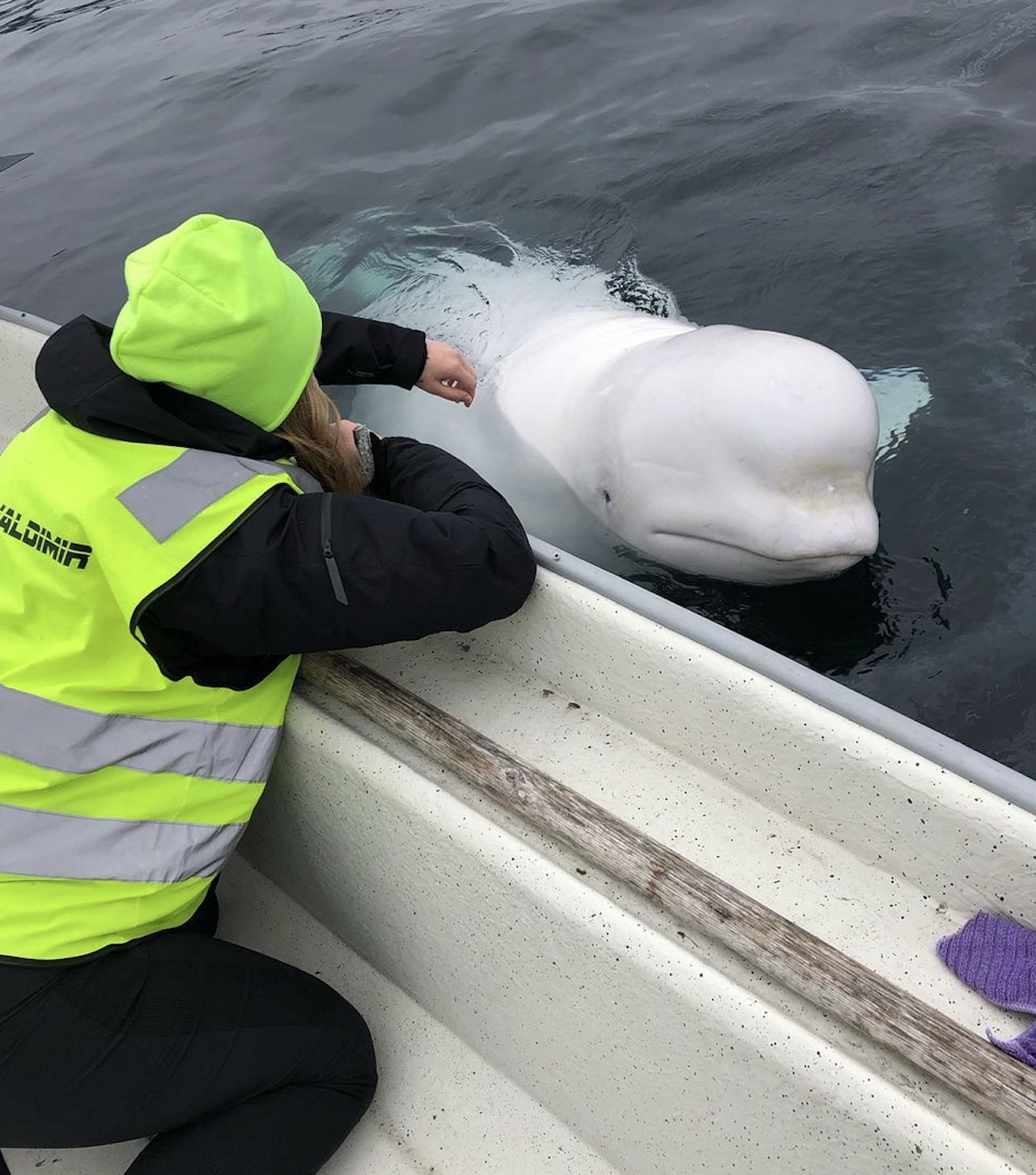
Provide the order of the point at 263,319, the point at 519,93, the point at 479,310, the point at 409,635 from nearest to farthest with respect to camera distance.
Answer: the point at 263,319
the point at 409,635
the point at 479,310
the point at 519,93

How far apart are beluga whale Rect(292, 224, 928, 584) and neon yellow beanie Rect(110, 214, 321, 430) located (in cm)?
159

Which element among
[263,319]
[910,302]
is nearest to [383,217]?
[910,302]

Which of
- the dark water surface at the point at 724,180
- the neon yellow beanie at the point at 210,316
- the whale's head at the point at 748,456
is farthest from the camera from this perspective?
the dark water surface at the point at 724,180

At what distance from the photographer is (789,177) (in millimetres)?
6426

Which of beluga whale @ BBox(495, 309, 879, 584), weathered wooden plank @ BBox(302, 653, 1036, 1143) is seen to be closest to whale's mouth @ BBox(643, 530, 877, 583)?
beluga whale @ BBox(495, 309, 879, 584)

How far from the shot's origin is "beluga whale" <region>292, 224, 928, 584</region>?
10.6 feet

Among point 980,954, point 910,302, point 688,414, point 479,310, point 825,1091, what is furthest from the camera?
point 479,310

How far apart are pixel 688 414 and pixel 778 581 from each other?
649 mm

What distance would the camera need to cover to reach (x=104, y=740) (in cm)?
225

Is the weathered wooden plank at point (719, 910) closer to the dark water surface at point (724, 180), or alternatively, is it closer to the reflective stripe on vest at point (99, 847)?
the reflective stripe on vest at point (99, 847)

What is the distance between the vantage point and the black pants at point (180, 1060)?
7.08 ft

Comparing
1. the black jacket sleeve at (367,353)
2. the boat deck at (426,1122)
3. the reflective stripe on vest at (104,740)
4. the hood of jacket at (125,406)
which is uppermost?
the hood of jacket at (125,406)

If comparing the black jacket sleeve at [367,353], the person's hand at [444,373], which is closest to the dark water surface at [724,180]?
the person's hand at [444,373]

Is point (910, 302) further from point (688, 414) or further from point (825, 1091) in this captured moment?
point (825, 1091)
